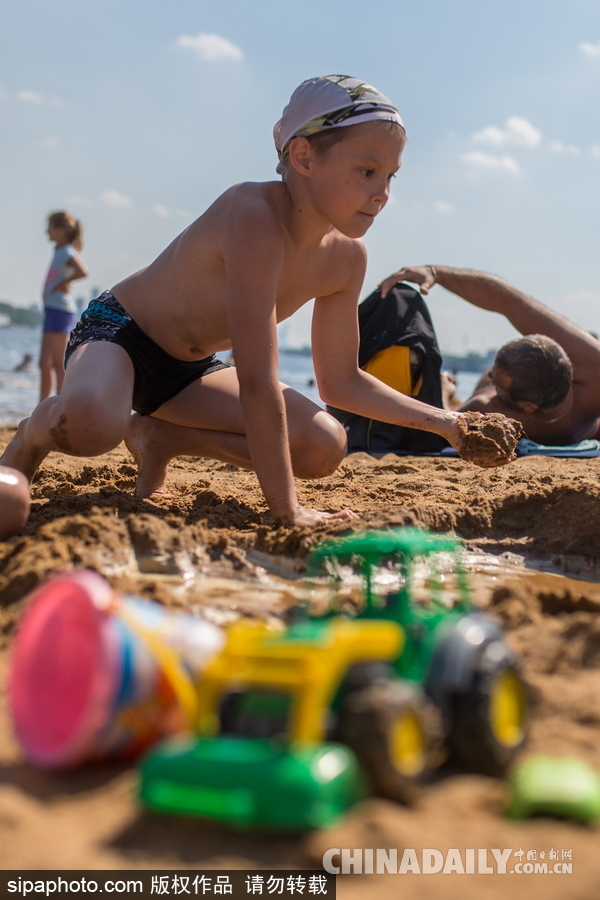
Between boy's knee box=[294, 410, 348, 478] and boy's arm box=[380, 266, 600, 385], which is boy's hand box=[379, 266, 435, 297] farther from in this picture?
boy's knee box=[294, 410, 348, 478]

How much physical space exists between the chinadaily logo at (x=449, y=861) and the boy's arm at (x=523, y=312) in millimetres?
4918

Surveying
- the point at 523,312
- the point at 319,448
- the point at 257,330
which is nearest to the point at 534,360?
the point at 523,312

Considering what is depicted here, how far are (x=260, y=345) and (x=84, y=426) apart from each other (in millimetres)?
715

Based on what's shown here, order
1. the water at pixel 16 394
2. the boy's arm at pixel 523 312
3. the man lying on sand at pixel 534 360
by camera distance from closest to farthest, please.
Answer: the man lying on sand at pixel 534 360
the boy's arm at pixel 523 312
the water at pixel 16 394

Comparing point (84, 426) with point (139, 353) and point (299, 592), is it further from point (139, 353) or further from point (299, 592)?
point (299, 592)

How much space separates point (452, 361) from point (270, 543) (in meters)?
47.4

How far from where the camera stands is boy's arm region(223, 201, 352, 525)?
2.70 metres

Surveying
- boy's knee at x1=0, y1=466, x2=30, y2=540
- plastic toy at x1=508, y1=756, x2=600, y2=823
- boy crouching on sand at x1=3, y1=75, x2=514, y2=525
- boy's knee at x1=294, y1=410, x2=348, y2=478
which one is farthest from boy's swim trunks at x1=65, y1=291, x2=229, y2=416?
plastic toy at x1=508, y1=756, x2=600, y2=823

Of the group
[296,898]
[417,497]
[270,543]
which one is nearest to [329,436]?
[417,497]

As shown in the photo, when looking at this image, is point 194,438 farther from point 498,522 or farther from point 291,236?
point 498,522

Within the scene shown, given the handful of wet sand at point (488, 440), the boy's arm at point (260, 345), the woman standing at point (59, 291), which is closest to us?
the boy's arm at point (260, 345)

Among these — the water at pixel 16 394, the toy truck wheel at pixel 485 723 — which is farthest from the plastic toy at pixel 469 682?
the water at pixel 16 394

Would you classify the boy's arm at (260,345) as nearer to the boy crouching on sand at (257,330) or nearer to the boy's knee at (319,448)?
the boy crouching on sand at (257,330)

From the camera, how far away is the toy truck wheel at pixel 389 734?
3.87 feet
